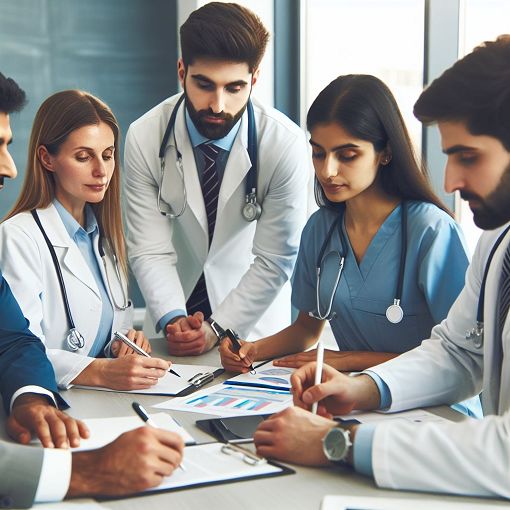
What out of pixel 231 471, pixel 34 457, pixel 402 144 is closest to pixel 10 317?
pixel 34 457

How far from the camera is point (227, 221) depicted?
230 cm

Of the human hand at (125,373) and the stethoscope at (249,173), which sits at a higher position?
the stethoscope at (249,173)

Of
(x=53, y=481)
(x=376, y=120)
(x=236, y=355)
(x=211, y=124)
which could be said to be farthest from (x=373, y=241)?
(x=53, y=481)

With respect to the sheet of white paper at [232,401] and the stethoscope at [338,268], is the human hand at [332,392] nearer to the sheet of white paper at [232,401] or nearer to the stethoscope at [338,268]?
the sheet of white paper at [232,401]

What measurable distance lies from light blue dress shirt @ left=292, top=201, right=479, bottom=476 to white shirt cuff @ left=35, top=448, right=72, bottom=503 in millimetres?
901

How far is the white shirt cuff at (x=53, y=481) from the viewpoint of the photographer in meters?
1.01

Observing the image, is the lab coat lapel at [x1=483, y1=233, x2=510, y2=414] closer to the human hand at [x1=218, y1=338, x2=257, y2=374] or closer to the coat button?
the human hand at [x1=218, y1=338, x2=257, y2=374]

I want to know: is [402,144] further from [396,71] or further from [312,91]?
[312,91]

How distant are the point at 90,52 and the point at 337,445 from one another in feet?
8.48

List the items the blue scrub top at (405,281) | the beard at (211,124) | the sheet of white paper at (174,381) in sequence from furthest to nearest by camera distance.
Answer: the beard at (211,124)
the blue scrub top at (405,281)
the sheet of white paper at (174,381)

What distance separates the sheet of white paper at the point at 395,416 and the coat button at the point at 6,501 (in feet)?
1.91

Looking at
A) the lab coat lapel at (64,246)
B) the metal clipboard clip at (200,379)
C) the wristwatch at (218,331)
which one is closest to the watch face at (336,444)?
the metal clipboard clip at (200,379)

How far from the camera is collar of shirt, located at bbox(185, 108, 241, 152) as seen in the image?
7.41 ft

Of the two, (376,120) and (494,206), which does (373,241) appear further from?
(494,206)
